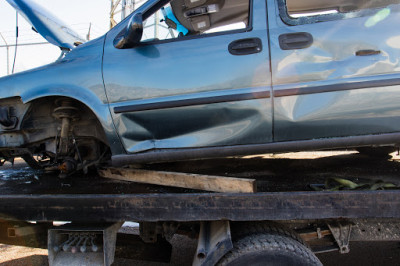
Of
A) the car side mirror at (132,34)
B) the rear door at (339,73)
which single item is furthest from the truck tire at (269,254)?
the car side mirror at (132,34)

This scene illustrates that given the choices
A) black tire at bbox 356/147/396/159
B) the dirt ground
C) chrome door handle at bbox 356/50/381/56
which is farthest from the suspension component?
black tire at bbox 356/147/396/159

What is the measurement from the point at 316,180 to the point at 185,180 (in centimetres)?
104

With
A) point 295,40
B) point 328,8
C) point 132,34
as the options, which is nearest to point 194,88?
point 132,34

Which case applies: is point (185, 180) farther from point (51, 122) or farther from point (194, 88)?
point (51, 122)

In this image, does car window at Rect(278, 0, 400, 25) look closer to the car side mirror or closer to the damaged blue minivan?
the damaged blue minivan

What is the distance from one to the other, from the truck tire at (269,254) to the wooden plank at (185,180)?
32cm

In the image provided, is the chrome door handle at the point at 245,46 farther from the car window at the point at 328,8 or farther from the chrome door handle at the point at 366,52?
the chrome door handle at the point at 366,52

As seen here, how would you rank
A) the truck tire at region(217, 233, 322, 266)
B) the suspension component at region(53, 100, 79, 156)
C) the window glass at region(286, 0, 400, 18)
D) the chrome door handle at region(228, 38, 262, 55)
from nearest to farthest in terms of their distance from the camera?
the truck tire at region(217, 233, 322, 266), the chrome door handle at region(228, 38, 262, 55), the suspension component at region(53, 100, 79, 156), the window glass at region(286, 0, 400, 18)

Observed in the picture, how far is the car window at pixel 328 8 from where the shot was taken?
73.4 inches

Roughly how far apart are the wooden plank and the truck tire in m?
0.32

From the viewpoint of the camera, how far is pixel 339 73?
6.01 feet

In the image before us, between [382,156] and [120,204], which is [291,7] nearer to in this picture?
[382,156]

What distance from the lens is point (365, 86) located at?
181cm

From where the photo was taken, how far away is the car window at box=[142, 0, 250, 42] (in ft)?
8.65
